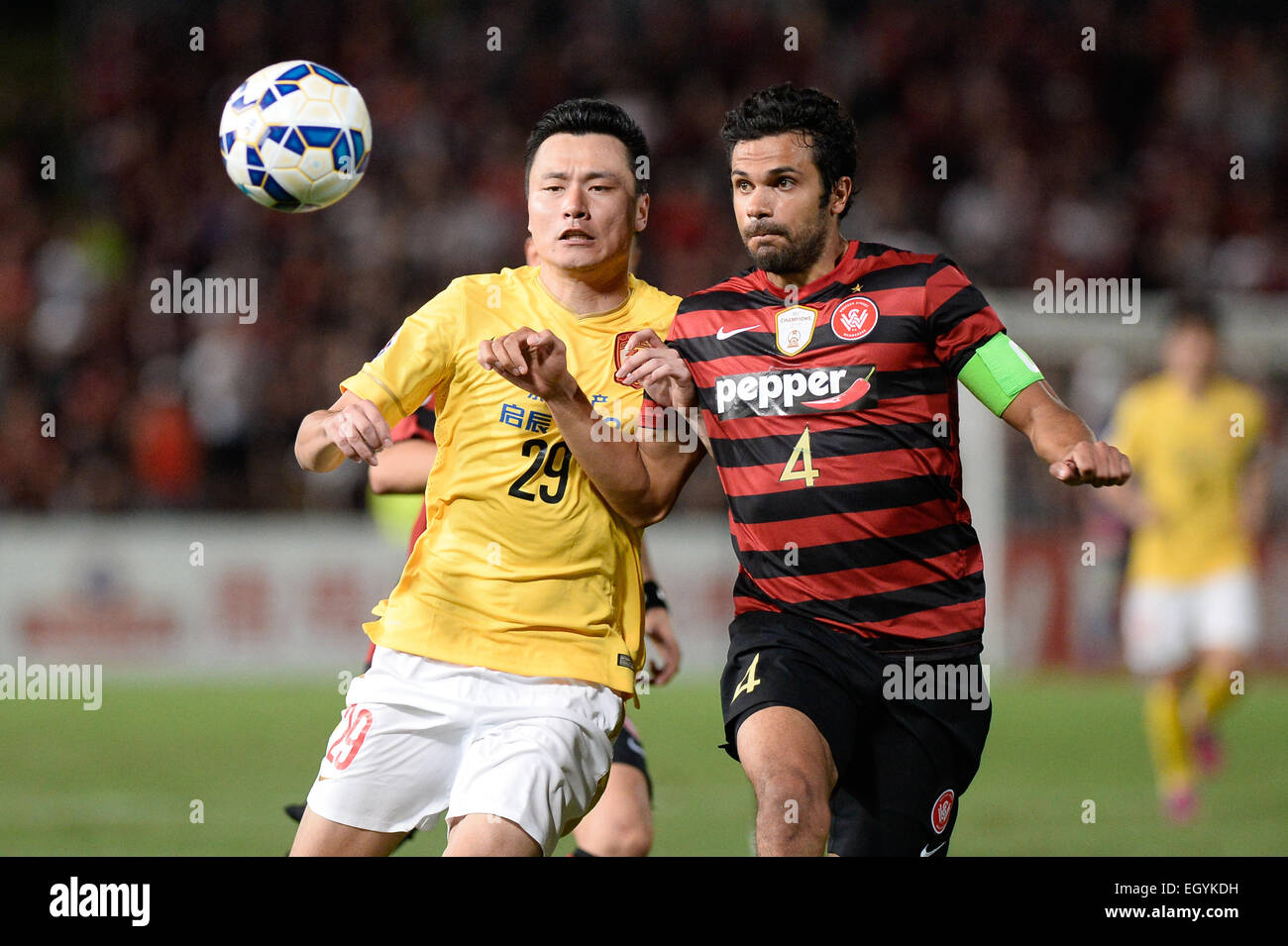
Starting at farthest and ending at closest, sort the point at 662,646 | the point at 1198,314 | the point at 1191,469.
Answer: the point at 1191,469
the point at 1198,314
the point at 662,646

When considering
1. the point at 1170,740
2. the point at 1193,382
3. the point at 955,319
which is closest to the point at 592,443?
the point at 955,319

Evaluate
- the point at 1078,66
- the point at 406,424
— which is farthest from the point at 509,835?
the point at 1078,66

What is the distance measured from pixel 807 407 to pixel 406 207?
12943 mm

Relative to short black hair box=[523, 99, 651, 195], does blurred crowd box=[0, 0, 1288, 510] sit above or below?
above

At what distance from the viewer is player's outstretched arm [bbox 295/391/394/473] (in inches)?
157

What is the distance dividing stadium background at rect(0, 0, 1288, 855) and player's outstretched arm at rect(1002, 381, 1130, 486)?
3735mm

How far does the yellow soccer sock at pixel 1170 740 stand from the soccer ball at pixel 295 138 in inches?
220

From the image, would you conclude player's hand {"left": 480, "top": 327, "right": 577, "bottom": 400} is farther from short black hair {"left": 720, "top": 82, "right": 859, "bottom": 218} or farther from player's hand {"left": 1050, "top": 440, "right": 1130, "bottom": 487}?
player's hand {"left": 1050, "top": 440, "right": 1130, "bottom": 487}

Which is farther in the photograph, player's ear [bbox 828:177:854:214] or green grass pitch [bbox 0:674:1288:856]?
green grass pitch [bbox 0:674:1288:856]

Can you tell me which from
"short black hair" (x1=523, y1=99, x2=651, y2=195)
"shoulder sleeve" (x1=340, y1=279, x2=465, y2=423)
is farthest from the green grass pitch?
"short black hair" (x1=523, y1=99, x2=651, y2=195)

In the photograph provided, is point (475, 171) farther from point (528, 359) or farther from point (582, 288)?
point (528, 359)

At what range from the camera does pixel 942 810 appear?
4.59 metres

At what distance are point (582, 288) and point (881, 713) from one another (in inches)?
56.8
